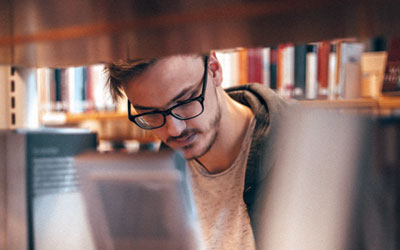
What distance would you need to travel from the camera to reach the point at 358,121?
0.74 meters

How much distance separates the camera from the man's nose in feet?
3.07

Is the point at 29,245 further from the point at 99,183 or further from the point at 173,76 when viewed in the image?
the point at 173,76

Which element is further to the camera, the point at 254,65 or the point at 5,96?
the point at 254,65

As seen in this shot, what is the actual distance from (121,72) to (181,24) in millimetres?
373

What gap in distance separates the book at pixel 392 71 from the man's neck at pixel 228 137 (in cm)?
48

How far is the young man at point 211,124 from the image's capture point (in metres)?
0.86

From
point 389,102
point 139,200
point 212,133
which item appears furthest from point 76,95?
point 139,200

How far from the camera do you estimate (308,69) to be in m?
1.52

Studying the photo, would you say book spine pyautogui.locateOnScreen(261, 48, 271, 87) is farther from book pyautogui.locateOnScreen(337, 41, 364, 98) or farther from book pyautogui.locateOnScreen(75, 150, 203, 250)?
book pyautogui.locateOnScreen(75, 150, 203, 250)

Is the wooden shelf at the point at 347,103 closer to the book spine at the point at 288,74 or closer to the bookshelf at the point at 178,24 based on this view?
the book spine at the point at 288,74

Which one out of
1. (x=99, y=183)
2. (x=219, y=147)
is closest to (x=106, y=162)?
(x=99, y=183)

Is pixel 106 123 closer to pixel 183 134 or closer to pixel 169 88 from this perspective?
pixel 183 134

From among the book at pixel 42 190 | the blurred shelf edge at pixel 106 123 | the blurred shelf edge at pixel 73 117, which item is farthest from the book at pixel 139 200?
the blurred shelf edge at pixel 73 117

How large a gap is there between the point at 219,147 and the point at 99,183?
0.73m
